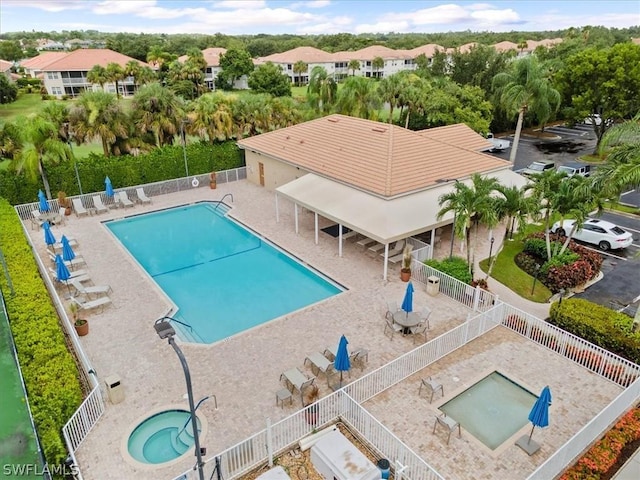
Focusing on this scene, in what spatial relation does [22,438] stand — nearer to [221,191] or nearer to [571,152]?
[221,191]

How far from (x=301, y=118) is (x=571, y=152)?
89.7 ft

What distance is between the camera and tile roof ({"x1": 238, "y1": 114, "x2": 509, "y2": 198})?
21703 millimetres

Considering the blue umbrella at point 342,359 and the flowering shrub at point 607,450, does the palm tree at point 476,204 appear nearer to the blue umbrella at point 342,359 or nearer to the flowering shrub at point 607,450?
the blue umbrella at point 342,359

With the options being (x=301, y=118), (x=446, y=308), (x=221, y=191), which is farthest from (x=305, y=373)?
(x=301, y=118)

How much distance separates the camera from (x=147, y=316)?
17.2 m

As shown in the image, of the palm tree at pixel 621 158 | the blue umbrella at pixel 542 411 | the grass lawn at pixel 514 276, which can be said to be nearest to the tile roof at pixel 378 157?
the grass lawn at pixel 514 276

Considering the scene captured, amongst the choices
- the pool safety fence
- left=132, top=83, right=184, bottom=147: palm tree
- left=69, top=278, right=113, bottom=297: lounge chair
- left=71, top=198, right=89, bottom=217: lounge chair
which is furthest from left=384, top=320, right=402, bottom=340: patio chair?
left=132, top=83, right=184, bottom=147: palm tree

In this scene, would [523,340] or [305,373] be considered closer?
[305,373]

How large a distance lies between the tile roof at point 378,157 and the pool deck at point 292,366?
4.17m

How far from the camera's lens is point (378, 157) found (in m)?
23.1

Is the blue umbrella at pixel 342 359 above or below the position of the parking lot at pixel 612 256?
above

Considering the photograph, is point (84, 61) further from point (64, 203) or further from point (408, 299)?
point (408, 299)

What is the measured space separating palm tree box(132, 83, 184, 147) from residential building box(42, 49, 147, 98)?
161 ft

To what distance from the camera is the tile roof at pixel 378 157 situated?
21703 millimetres
